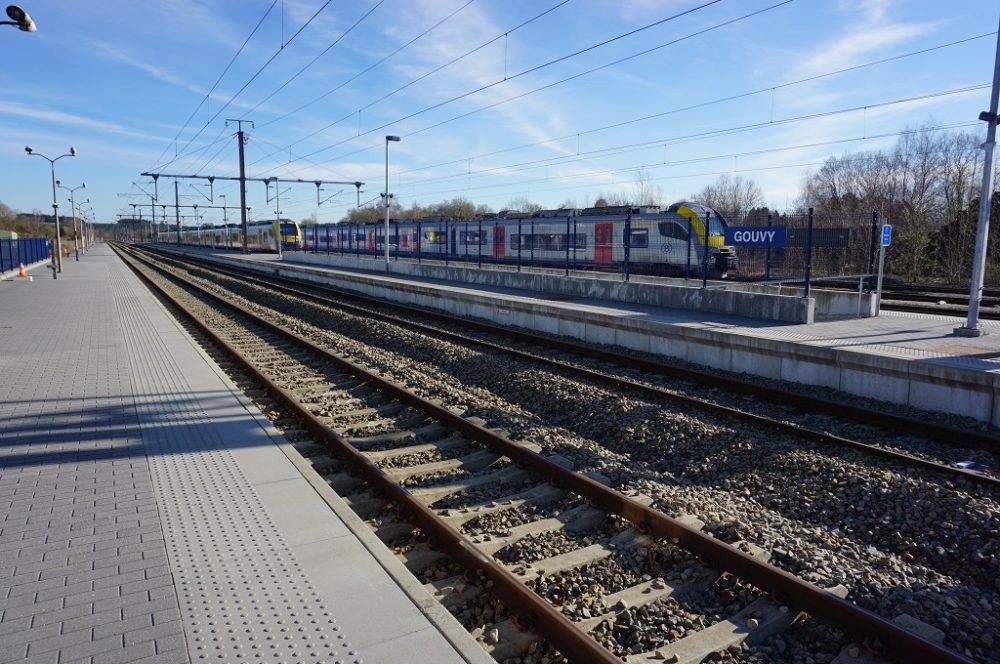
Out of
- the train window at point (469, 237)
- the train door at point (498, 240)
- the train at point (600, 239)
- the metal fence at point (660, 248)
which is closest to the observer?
the metal fence at point (660, 248)

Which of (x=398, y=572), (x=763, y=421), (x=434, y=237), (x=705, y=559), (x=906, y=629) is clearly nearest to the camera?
(x=906, y=629)

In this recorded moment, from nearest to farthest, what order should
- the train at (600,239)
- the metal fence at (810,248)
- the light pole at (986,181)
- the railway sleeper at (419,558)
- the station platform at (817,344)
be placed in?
the railway sleeper at (419,558) < the station platform at (817,344) < the light pole at (986,181) < the metal fence at (810,248) < the train at (600,239)

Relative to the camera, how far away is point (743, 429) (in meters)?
7.69

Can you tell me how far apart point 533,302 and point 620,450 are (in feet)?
32.5

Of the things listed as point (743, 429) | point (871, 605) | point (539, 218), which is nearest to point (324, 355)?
point (743, 429)

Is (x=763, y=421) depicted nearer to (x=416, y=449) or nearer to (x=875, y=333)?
(x=416, y=449)

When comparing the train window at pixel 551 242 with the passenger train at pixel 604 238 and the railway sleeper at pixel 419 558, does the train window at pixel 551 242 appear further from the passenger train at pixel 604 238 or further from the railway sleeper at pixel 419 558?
the railway sleeper at pixel 419 558

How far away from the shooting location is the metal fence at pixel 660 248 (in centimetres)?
1966

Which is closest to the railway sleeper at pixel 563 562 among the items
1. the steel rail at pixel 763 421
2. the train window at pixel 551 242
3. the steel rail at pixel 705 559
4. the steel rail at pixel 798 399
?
the steel rail at pixel 705 559

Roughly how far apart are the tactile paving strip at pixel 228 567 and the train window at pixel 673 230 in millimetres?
22403

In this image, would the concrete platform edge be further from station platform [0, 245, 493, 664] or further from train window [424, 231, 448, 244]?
train window [424, 231, 448, 244]

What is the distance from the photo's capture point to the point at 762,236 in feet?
55.4

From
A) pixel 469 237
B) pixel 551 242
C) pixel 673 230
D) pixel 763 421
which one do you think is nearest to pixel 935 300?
pixel 673 230

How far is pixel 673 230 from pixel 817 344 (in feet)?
55.9
